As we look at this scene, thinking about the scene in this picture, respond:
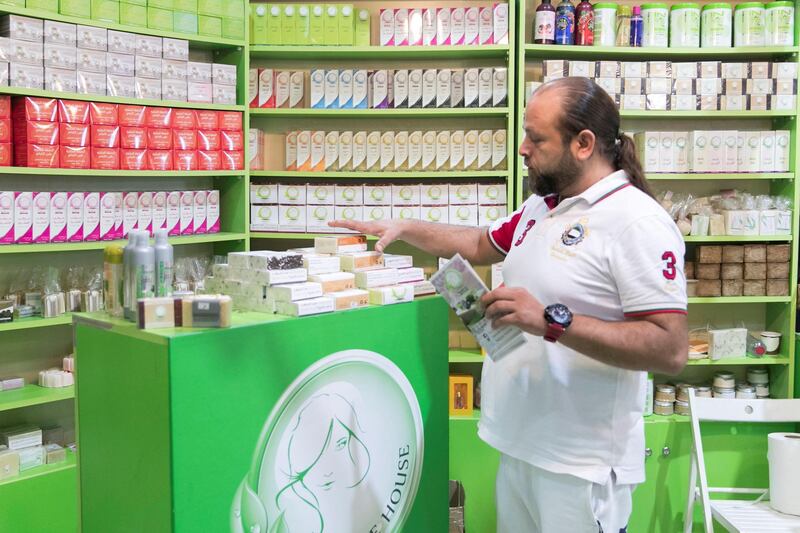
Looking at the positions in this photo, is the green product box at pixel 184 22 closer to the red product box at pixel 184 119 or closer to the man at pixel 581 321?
the red product box at pixel 184 119

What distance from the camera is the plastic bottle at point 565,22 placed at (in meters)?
4.32

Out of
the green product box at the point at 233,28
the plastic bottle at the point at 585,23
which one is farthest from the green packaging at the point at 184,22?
the plastic bottle at the point at 585,23

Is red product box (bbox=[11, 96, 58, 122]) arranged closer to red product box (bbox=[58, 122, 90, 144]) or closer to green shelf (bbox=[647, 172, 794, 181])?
red product box (bbox=[58, 122, 90, 144])

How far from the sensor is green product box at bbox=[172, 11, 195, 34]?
161 inches

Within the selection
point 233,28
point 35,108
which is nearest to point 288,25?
A: point 233,28

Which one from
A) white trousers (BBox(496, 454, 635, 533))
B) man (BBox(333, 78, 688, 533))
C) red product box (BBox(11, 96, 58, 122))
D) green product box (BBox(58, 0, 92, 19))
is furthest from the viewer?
green product box (BBox(58, 0, 92, 19))

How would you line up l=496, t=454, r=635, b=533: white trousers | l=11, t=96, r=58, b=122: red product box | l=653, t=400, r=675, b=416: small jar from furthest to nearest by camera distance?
1. l=653, t=400, r=675, b=416: small jar
2. l=11, t=96, r=58, b=122: red product box
3. l=496, t=454, r=635, b=533: white trousers

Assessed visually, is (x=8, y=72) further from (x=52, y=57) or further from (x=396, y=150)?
(x=396, y=150)

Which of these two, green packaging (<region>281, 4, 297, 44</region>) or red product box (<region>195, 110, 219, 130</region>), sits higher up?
green packaging (<region>281, 4, 297, 44</region>)

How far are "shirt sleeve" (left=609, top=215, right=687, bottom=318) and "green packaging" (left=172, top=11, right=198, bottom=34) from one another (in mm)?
2753

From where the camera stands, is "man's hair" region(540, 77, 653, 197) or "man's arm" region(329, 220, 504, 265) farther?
"man's arm" region(329, 220, 504, 265)

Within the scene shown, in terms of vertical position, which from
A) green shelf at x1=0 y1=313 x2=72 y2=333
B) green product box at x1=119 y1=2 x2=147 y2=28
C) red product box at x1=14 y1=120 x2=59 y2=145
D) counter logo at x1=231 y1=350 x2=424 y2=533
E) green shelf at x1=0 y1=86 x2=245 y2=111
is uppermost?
green product box at x1=119 y1=2 x2=147 y2=28

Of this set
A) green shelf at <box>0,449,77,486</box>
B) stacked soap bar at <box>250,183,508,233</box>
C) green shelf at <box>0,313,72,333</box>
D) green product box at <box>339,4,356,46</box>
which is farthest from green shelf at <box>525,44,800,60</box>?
green shelf at <box>0,449,77,486</box>

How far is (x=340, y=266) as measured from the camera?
2.29 metres
